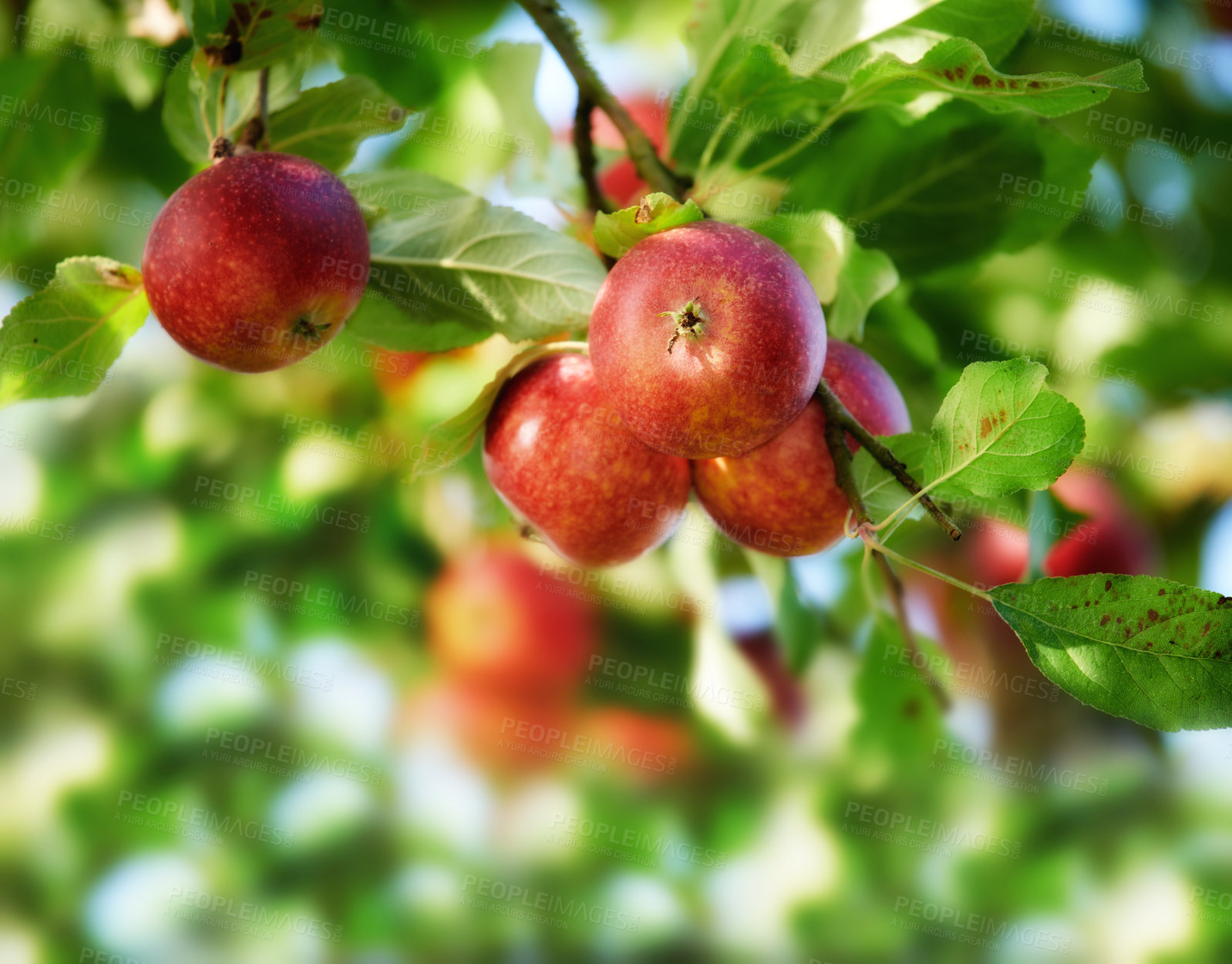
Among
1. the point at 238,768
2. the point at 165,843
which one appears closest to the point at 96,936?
the point at 165,843

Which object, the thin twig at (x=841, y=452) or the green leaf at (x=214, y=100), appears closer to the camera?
the thin twig at (x=841, y=452)

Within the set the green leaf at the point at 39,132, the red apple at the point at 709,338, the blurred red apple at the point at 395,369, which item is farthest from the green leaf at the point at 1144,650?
the green leaf at the point at 39,132

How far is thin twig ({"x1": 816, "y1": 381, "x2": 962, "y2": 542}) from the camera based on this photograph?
60 cm

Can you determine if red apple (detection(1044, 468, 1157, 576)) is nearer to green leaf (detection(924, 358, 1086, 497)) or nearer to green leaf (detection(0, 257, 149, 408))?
green leaf (detection(924, 358, 1086, 497))

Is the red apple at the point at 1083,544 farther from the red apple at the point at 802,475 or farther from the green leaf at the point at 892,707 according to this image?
the red apple at the point at 802,475

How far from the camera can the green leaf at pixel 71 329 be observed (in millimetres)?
675

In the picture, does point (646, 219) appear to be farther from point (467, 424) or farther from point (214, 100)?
point (214, 100)

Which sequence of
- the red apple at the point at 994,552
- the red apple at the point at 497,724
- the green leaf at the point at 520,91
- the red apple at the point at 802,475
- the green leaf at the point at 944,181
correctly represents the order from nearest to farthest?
the red apple at the point at 802,475
the green leaf at the point at 944,181
the green leaf at the point at 520,91
the red apple at the point at 994,552
the red apple at the point at 497,724

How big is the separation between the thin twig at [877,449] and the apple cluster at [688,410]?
3 cm

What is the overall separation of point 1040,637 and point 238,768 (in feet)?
4.69

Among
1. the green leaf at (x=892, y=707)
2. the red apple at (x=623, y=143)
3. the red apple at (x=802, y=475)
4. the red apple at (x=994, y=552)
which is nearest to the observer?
the red apple at (x=802, y=475)

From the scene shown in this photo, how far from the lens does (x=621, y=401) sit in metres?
0.61

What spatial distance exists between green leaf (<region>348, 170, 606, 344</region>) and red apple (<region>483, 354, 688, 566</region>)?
0.05 meters

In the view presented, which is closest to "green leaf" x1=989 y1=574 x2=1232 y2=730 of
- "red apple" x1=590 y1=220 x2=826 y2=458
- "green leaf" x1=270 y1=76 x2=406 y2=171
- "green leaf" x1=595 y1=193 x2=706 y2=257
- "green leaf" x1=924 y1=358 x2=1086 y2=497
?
"green leaf" x1=924 y1=358 x2=1086 y2=497
